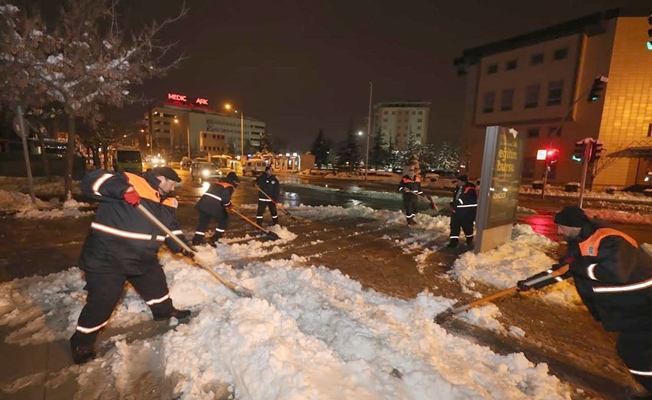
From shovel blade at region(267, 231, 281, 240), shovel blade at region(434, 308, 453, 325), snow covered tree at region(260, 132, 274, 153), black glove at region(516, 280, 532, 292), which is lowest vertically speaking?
shovel blade at region(434, 308, 453, 325)

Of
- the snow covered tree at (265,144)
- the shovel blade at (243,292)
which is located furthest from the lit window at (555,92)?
the snow covered tree at (265,144)

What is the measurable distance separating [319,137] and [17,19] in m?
48.0

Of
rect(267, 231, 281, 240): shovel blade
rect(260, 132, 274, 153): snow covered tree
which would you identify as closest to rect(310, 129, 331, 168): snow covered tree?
rect(260, 132, 274, 153): snow covered tree

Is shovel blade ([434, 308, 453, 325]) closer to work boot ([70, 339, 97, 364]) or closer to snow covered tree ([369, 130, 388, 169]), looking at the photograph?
work boot ([70, 339, 97, 364])

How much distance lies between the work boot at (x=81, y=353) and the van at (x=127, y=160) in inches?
835

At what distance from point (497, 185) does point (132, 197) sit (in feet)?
20.8

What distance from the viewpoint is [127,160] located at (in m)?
21.7

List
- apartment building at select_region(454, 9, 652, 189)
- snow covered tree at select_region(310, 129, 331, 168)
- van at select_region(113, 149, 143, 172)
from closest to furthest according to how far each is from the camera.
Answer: van at select_region(113, 149, 143, 172), apartment building at select_region(454, 9, 652, 189), snow covered tree at select_region(310, 129, 331, 168)

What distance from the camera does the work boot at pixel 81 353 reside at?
2.85 meters

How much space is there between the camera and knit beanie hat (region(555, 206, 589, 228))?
9.50 feet

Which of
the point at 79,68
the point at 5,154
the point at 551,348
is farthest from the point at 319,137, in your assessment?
the point at 551,348

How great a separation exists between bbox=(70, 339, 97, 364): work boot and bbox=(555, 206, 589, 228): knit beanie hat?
4477 millimetres

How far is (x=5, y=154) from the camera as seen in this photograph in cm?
2192

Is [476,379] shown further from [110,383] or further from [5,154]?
[5,154]
